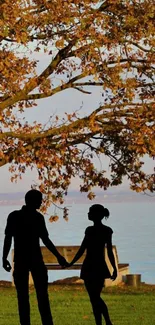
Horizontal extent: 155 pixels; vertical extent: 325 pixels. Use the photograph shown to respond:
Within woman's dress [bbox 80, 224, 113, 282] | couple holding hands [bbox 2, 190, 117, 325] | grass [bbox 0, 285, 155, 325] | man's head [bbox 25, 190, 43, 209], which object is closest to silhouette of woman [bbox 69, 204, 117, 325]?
woman's dress [bbox 80, 224, 113, 282]

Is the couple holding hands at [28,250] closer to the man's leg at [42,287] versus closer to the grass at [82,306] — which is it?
the man's leg at [42,287]

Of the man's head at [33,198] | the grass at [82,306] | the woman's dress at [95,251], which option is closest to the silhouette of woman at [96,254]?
the woman's dress at [95,251]

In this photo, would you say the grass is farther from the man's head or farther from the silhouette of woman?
the man's head

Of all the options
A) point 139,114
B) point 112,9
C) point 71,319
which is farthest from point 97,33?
point 71,319

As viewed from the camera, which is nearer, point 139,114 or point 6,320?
point 6,320

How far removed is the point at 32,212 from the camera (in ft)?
35.1

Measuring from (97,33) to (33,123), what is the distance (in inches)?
138

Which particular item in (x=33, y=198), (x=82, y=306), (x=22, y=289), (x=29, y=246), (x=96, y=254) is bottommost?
(x=82, y=306)

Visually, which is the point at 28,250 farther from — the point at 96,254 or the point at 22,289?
the point at 96,254

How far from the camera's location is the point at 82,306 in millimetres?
18625

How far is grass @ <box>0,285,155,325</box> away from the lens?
51.9 ft

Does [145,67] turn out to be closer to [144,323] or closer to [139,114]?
[139,114]

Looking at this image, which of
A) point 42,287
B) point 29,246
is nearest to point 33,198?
point 29,246

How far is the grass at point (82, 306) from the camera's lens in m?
15.8
